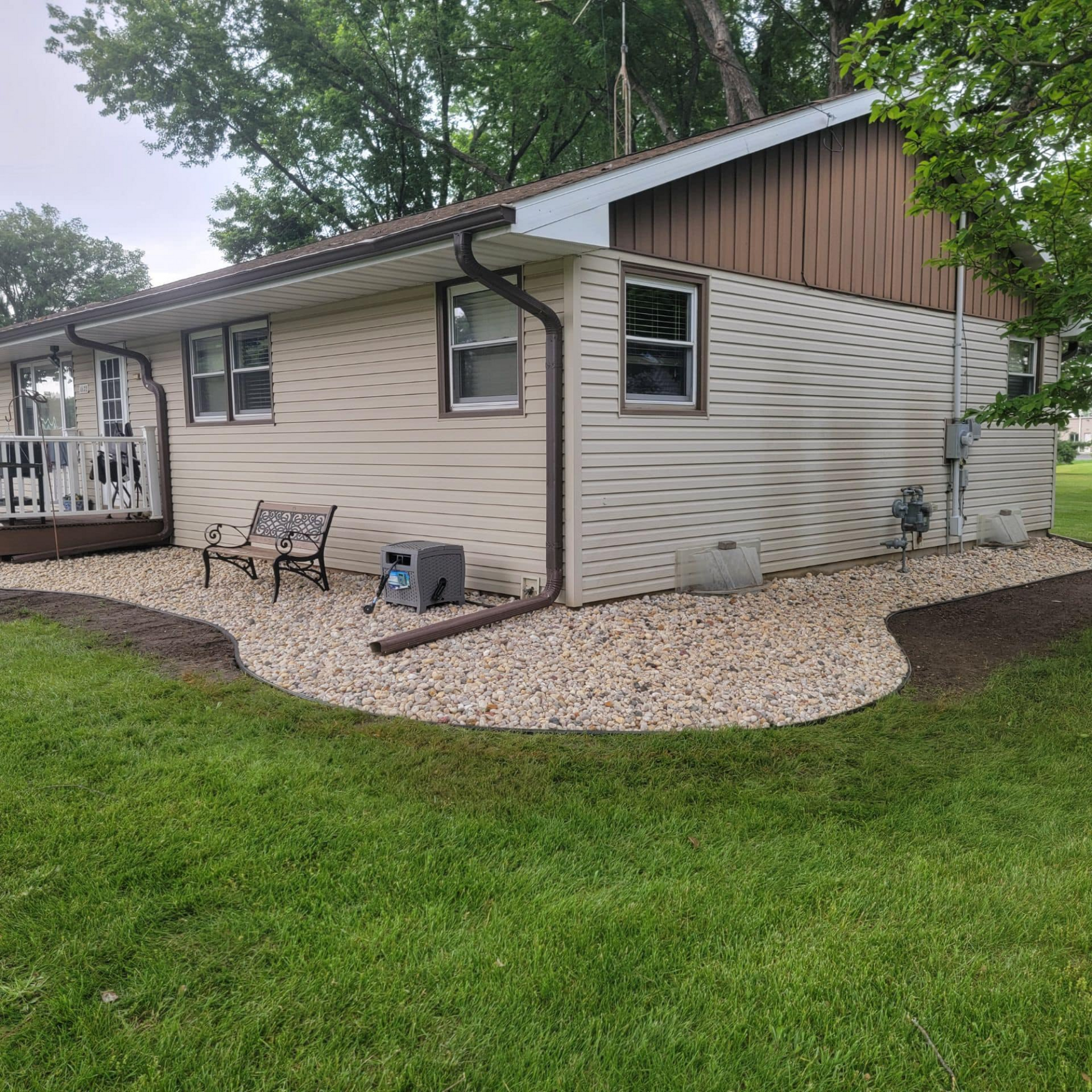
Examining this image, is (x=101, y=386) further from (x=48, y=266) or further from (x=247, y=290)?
(x=48, y=266)

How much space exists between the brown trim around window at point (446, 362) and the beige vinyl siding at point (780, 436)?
0.70m

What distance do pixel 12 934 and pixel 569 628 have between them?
3.86 m

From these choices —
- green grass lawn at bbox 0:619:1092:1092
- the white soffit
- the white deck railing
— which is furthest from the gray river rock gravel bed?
the white soffit

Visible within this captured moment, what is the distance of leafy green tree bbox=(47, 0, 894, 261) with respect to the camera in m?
18.6

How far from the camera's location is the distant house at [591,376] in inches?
245

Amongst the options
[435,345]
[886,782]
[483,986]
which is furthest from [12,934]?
[435,345]

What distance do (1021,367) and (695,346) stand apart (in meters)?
6.20

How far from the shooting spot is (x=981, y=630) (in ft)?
21.0

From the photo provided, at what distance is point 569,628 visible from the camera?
5777mm

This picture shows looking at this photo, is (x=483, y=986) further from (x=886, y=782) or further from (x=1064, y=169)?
(x=1064, y=169)

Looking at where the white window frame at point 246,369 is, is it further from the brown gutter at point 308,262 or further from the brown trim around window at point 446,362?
the brown trim around window at point 446,362

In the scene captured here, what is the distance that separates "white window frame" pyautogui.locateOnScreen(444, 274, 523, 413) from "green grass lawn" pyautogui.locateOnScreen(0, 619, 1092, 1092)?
11.1 feet

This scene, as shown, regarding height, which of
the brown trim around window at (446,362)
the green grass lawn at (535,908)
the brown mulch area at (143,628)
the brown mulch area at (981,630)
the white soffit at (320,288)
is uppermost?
the white soffit at (320,288)

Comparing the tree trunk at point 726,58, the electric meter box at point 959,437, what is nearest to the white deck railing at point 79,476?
the electric meter box at point 959,437
